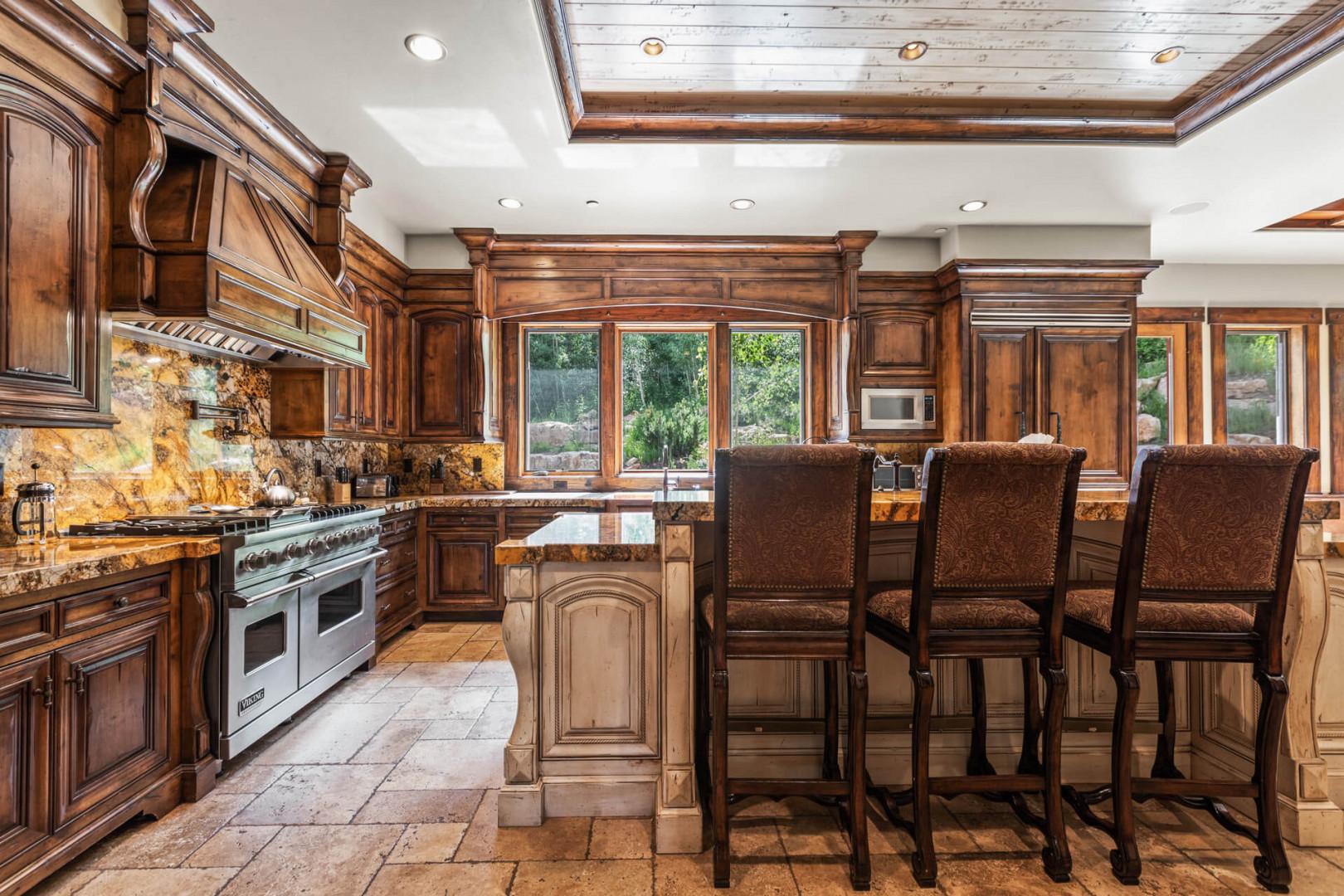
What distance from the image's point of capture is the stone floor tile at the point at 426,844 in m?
1.84

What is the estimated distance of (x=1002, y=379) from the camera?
4.45 meters

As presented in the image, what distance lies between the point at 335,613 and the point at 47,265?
181 centimetres

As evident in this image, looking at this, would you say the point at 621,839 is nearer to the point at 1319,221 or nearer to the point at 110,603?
the point at 110,603

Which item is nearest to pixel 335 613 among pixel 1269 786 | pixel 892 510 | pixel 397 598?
pixel 397 598

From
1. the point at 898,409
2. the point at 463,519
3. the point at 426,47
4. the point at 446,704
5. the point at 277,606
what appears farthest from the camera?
the point at 898,409

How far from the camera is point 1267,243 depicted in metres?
4.82

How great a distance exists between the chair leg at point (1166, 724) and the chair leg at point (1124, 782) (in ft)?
1.57

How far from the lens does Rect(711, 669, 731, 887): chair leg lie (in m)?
1.68

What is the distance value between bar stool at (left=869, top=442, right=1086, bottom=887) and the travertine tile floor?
18 centimetres

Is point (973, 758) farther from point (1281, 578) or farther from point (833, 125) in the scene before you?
point (833, 125)

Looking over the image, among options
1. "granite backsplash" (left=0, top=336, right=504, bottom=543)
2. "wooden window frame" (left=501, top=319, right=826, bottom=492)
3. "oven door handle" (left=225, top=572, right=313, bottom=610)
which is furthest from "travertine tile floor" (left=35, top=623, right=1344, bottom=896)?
"wooden window frame" (left=501, top=319, right=826, bottom=492)

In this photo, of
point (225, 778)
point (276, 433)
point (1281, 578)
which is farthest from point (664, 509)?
point (276, 433)

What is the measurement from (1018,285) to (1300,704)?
319cm

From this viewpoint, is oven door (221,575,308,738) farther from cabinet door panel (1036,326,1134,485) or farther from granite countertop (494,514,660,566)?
cabinet door panel (1036,326,1134,485)
